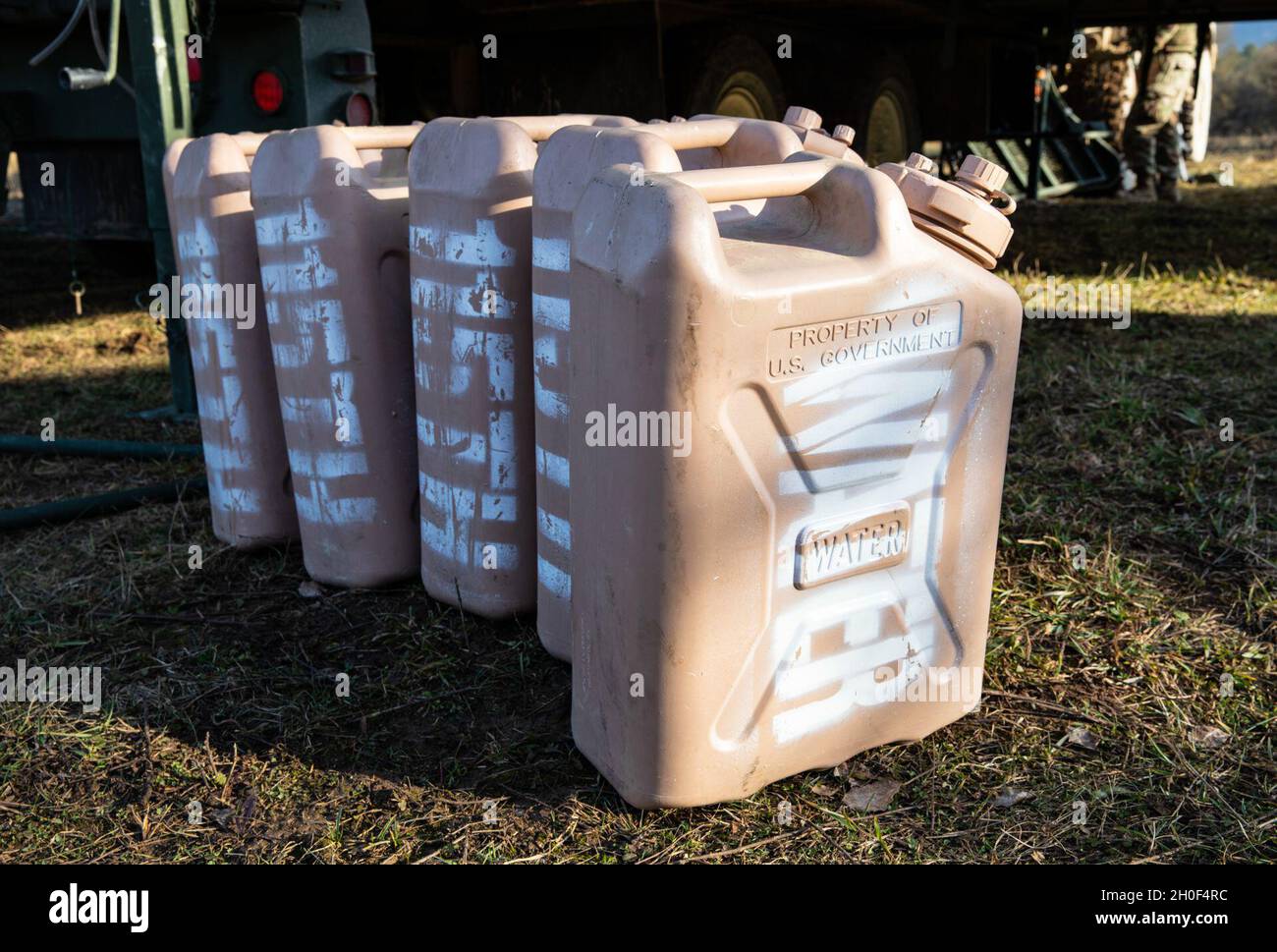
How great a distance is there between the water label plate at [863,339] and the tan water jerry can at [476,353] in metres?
0.70

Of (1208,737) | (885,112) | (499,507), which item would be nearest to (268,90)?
(499,507)

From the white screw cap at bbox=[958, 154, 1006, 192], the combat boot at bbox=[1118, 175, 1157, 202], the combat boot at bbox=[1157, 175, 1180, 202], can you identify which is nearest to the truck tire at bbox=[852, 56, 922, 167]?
the combat boot at bbox=[1157, 175, 1180, 202]

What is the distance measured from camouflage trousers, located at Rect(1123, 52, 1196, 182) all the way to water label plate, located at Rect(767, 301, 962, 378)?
32.1 feet

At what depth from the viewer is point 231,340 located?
278 centimetres

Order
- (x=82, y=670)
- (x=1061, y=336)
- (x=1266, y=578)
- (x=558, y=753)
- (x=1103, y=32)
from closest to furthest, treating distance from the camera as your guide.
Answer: (x=558, y=753) → (x=82, y=670) → (x=1266, y=578) → (x=1061, y=336) → (x=1103, y=32)

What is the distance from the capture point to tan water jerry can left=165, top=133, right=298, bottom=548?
8.94 ft

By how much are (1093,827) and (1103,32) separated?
38.8 ft

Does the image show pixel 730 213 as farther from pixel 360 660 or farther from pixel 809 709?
pixel 360 660

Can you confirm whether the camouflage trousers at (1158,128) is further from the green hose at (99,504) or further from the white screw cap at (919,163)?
the green hose at (99,504)

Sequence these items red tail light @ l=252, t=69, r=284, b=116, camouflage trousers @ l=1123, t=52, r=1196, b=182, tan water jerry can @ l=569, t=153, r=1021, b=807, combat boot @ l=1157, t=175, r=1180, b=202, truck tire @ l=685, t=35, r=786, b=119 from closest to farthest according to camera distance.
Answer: tan water jerry can @ l=569, t=153, r=1021, b=807, red tail light @ l=252, t=69, r=284, b=116, truck tire @ l=685, t=35, r=786, b=119, combat boot @ l=1157, t=175, r=1180, b=202, camouflage trousers @ l=1123, t=52, r=1196, b=182

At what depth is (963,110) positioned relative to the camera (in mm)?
7773

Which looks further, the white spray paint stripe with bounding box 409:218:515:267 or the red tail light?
the red tail light

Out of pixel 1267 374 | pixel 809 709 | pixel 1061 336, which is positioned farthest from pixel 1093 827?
pixel 1061 336

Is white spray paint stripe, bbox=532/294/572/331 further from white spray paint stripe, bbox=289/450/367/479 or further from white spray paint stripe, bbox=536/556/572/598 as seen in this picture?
white spray paint stripe, bbox=289/450/367/479
